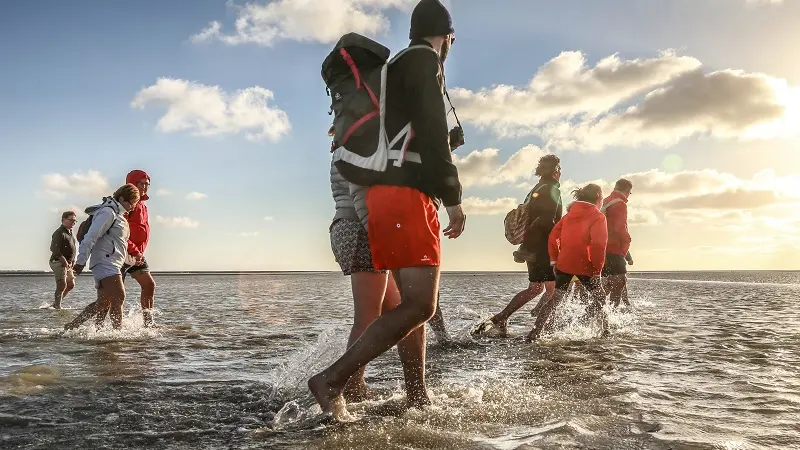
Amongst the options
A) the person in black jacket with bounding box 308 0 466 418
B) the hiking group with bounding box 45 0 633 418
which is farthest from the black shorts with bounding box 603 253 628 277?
the person in black jacket with bounding box 308 0 466 418

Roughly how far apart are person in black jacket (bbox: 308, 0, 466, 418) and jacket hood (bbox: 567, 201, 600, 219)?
4818 millimetres

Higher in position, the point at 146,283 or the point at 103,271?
the point at 103,271

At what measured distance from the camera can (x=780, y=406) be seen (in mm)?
3797

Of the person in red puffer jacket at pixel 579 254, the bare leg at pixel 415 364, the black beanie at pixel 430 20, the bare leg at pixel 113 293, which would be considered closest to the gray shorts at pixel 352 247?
the bare leg at pixel 415 364

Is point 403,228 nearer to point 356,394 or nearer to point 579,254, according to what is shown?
point 356,394

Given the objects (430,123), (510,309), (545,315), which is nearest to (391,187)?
(430,123)

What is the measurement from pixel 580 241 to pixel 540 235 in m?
0.66

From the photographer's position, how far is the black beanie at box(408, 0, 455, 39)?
3271 millimetres

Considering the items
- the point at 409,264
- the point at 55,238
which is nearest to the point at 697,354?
the point at 409,264

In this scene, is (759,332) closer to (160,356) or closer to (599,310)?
(599,310)

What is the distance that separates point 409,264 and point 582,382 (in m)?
2.23

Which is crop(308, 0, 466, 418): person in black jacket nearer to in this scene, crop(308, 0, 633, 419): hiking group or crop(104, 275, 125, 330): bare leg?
crop(308, 0, 633, 419): hiking group

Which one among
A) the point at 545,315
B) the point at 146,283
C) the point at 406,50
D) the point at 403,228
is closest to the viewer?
the point at 403,228

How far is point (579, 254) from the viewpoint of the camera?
7.30 m
